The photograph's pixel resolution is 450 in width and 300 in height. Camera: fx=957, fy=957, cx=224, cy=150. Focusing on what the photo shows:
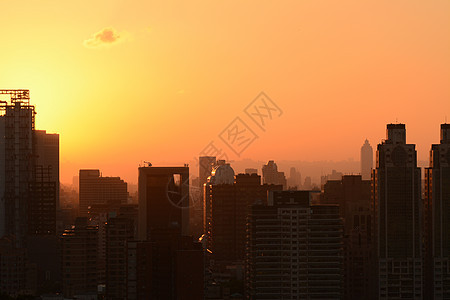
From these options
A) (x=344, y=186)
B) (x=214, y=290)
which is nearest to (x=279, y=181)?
(x=344, y=186)

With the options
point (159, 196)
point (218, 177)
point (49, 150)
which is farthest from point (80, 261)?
point (49, 150)

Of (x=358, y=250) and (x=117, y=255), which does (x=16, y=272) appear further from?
(x=358, y=250)

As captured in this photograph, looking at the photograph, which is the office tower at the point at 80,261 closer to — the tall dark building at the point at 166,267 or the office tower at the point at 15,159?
the tall dark building at the point at 166,267

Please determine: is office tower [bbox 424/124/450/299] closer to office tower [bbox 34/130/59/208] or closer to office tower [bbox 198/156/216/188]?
office tower [bbox 198/156/216/188]

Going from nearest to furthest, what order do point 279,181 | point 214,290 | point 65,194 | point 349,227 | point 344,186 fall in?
point 214,290 → point 349,227 → point 344,186 → point 279,181 → point 65,194

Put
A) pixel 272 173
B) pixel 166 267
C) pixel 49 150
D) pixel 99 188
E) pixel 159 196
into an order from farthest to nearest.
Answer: pixel 99 188 → pixel 49 150 → pixel 272 173 → pixel 159 196 → pixel 166 267

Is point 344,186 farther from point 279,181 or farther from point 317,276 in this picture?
point 317,276
